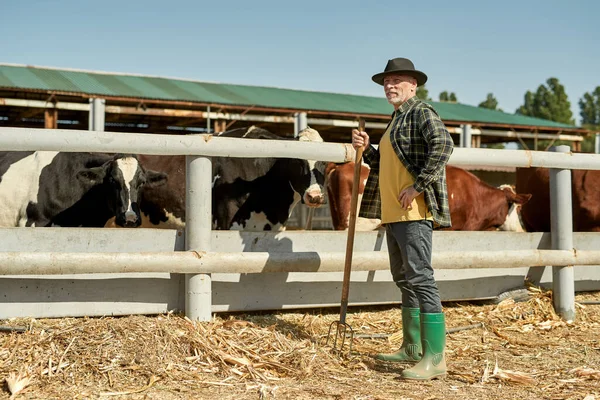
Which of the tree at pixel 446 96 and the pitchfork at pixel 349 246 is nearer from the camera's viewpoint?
the pitchfork at pixel 349 246

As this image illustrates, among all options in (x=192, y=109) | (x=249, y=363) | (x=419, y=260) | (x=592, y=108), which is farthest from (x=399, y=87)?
(x=592, y=108)

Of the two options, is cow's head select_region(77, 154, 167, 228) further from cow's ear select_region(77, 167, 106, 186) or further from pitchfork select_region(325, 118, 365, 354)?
pitchfork select_region(325, 118, 365, 354)

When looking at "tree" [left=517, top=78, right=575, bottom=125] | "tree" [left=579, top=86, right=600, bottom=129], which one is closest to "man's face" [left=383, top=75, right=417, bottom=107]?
"tree" [left=517, top=78, right=575, bottom=125]

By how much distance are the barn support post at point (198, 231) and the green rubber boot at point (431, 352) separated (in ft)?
4.89

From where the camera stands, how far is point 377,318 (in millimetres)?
5871

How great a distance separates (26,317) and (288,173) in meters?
3.26

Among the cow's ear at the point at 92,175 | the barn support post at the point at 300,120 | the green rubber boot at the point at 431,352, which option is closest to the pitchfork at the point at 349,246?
the green rubber boot at the point at 431,352

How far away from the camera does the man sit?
4.45 metres

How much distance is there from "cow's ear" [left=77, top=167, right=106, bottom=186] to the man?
9.80 ft

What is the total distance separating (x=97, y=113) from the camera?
1847 centimetres

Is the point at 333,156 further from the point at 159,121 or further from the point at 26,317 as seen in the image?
the point at 159,121

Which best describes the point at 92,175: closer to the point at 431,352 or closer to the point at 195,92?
the point at 431,352

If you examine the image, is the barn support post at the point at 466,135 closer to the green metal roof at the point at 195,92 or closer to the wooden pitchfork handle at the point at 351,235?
the green metal roof at the point at 195,92

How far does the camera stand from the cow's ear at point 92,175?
6.69m
